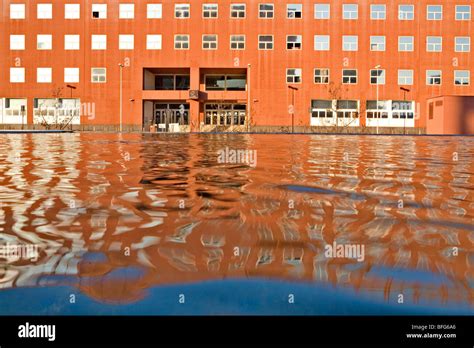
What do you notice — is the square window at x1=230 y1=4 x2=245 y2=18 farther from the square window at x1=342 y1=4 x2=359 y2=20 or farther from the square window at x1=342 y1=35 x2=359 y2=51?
the square window at x1=342 y1=35 x2=359 y2=51

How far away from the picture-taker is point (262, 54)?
5878 centimetres

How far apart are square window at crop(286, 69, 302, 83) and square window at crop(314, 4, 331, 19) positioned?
6591mm

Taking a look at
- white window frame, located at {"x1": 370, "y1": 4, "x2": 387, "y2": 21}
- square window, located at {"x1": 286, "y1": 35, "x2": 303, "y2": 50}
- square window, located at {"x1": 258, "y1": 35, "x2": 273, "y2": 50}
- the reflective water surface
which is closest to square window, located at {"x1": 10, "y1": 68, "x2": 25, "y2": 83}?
square window, located at {"x1": 258, "y1": 35, "x2": 273, "y2": 50}

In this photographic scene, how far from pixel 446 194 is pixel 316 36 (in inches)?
2174

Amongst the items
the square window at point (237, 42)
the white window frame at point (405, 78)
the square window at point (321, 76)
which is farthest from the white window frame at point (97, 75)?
the white window frame at point (405, 78)

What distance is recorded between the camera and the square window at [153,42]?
5919cm

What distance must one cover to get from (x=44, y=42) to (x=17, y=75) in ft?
15.9

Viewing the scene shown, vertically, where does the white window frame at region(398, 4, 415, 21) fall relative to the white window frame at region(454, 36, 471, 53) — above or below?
above

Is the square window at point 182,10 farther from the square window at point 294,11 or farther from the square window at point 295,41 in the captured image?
the square window at point 295,41

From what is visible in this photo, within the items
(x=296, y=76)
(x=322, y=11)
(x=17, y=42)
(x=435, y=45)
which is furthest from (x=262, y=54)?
(x=17, y=42)

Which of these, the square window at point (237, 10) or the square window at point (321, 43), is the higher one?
the square window at point (237, 10)

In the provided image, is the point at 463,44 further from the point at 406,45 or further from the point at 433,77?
the point at 406,45

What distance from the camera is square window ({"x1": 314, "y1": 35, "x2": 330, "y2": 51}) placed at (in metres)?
59.1

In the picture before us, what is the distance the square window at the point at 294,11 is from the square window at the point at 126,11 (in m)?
17.2
